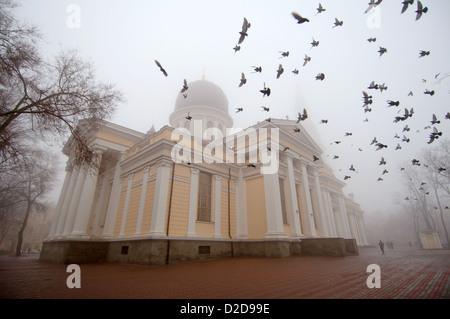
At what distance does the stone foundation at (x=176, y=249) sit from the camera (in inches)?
460

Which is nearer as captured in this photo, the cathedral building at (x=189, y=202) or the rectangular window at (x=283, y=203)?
the cathedral building at (x=189, y=202)

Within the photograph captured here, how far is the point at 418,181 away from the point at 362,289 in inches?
1575

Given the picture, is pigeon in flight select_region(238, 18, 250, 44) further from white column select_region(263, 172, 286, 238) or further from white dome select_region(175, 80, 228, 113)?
white dome select_region(175, 80, 228, 113)

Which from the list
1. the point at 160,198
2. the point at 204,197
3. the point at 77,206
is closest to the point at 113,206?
the point at 77,206

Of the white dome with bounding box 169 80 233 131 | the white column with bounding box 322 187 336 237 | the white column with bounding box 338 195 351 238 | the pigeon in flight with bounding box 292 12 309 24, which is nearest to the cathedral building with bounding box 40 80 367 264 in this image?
the white column with bounding box 322 187 336 237

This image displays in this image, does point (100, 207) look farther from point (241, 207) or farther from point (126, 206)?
point (241, 207)

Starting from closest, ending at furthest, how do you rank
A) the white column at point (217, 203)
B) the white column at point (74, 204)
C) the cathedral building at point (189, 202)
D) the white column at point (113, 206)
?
the cathedral building at point (189, 202) → the white column at point (217, 203) → the white column at point (74, 204) → the white column at point (113, 206)

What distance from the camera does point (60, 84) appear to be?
27.7ft

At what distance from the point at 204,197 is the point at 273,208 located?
16.2 feet

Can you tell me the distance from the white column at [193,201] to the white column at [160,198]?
1772 mm

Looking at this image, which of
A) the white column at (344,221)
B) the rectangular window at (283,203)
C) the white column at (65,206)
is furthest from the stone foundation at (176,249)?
the white column at (344,221)

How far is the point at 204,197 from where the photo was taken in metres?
15.4

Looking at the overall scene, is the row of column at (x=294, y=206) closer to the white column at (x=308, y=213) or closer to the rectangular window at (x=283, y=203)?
the white column at (x=308, y=213)
